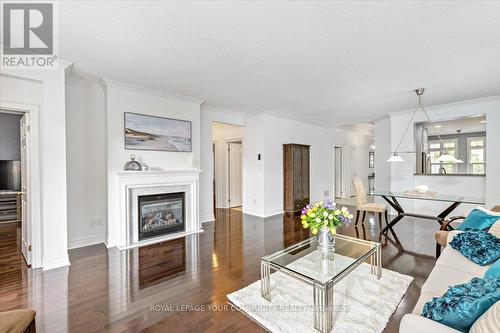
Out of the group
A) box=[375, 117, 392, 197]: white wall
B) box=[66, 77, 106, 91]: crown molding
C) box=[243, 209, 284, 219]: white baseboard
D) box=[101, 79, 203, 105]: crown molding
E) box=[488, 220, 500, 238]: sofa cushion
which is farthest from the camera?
box=[375, 117, 392, 197]: white wall

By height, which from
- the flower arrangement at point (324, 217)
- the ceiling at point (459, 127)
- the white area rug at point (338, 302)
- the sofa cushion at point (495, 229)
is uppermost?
the ceiling at point (459, 127)

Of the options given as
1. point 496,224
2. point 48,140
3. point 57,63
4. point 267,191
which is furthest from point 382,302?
point 57,63

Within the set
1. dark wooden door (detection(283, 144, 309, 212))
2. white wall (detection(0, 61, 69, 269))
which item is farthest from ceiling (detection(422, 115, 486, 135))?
white wall (detection(0, 61, 69, 269))

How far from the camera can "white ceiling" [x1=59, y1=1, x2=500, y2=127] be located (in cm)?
199

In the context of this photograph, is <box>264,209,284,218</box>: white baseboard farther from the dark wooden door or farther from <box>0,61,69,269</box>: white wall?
<box>0,61,69,269</box>: white wall

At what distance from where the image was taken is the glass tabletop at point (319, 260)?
197cm

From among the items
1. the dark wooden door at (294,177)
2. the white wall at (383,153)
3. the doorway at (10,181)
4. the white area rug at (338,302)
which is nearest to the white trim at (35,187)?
the doorway at (10,181)

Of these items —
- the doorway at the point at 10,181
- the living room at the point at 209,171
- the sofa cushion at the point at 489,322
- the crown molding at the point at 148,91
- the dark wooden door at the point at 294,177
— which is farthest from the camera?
the dark wooden door at the point at 294,177

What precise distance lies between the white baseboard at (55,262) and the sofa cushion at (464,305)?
150 inches

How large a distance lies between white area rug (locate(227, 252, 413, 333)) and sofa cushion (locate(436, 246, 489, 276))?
1.56 feet

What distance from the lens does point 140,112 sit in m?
3.99

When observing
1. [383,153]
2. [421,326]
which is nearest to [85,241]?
[421,326]

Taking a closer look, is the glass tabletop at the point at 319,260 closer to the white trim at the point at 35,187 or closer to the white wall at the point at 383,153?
the white trim at the point at 35,187

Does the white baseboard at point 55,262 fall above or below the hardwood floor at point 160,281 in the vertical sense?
above
